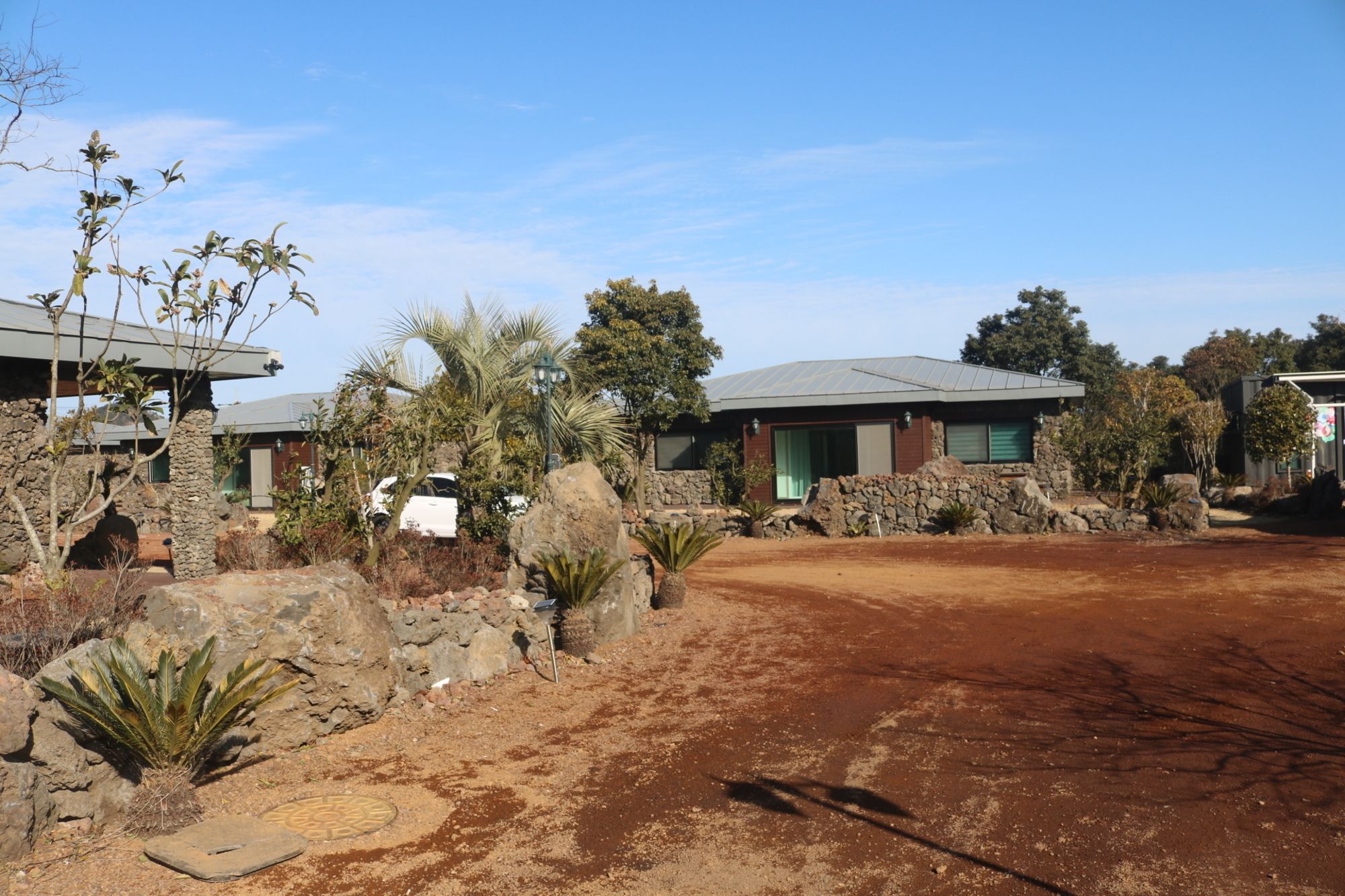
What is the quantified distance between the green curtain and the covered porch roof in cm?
1562

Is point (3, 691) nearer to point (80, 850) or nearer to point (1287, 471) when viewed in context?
point (80, 850)

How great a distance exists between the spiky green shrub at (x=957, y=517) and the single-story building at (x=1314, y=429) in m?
10.3

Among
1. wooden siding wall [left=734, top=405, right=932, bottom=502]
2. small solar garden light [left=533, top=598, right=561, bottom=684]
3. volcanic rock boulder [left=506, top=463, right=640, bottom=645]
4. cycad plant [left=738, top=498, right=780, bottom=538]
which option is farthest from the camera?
wooden siding wall [left=734, top=405, right=932, bottom=502]

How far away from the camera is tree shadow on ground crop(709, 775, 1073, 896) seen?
4.99 meters

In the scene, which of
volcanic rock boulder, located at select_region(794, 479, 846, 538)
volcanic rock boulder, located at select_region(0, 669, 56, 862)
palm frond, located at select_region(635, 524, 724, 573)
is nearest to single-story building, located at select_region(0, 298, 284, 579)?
volcanic rock boulder, located at select_region(0, 669, 56, 862)

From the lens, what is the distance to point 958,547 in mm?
17703

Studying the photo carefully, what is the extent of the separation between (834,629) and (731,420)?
15.9 m

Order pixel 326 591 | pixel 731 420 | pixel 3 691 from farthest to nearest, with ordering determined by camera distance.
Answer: pixel 731 420
pixel 326 591
pixel 3 691

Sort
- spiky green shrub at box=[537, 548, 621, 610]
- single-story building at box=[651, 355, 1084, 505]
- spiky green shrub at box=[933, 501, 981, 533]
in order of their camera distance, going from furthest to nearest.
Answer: single-story building at box=[651, 355, 1084, 505], spiky green shrub at box=[933, 501, 981, 533], spiky green shrub at box=[537, 548, 621, 610]

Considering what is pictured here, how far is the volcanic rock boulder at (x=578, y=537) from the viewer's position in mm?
10023

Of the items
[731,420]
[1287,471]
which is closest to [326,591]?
[731,420]

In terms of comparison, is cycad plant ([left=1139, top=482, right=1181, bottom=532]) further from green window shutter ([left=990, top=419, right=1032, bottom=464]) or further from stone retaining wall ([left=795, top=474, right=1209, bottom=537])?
green window shutter ([left=990, top=419, right=1032, bottom=464])

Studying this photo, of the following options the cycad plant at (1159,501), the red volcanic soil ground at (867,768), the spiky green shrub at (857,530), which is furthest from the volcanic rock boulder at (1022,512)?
the red volcanic soil ground at (867,768)

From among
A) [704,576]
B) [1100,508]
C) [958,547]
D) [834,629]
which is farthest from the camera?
[1100,508]
